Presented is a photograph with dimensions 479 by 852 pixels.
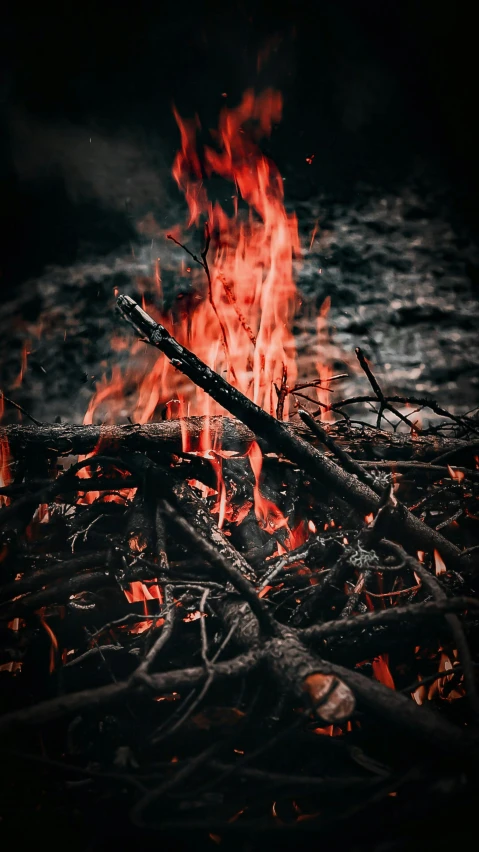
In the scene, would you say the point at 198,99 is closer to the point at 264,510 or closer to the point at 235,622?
the point at 264,510

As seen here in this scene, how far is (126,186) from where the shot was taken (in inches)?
173

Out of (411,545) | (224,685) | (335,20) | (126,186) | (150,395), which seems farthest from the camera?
(126,186)

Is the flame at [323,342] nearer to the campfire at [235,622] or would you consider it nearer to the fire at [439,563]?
the campfire at [235,622]

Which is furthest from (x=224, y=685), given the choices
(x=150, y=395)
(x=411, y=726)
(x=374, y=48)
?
(x=374, y=48)

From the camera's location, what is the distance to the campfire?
94 cm

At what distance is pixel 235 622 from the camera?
127 centimetres

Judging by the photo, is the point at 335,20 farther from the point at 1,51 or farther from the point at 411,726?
the point at 411,726

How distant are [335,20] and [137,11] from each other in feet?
6.05

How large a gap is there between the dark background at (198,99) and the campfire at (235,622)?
2.98m

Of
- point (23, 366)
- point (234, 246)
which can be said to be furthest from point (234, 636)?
point (234, 246)

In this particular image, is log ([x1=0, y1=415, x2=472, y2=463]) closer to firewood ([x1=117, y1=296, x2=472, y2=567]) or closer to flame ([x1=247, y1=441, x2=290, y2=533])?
flame ([x1=247, y1=441, x2=290, y2=533])

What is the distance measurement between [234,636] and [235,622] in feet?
0.13

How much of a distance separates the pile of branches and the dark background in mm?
3340

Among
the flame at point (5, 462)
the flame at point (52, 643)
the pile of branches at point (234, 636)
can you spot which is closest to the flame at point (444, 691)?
the pile of branches at point (234, 636)
